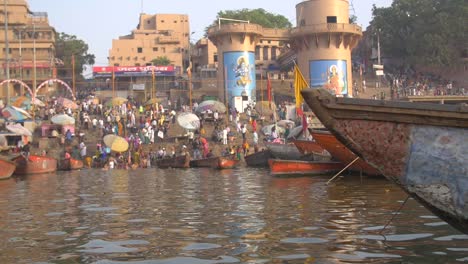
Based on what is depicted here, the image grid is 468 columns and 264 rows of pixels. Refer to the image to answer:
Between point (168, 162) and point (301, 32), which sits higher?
point (301, 32)

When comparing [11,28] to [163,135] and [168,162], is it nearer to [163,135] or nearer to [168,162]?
[163,135]

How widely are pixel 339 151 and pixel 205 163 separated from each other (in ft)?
33.7

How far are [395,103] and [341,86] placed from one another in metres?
39.6

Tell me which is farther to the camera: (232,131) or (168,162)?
(232,131)

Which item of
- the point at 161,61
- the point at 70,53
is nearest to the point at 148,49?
the point at 161,61

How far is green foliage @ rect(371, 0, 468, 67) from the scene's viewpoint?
49.1 meters

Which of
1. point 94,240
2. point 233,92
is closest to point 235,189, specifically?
point 94,240

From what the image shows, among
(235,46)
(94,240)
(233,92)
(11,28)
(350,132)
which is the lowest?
(94,240)

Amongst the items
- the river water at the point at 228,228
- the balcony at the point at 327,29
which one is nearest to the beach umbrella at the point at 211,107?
the balcony at the point at 327,29

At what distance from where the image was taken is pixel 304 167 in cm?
2080

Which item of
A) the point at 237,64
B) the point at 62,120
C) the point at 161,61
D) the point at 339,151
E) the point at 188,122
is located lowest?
the point at 339,151

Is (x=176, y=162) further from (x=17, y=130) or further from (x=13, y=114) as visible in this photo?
(x=13, y=114)

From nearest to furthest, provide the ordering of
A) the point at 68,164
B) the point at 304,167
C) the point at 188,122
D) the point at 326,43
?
the point at 304,167 < the point at 68,164 < the point at 188,122 < the point at 326,43

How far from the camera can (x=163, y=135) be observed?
34531mm
